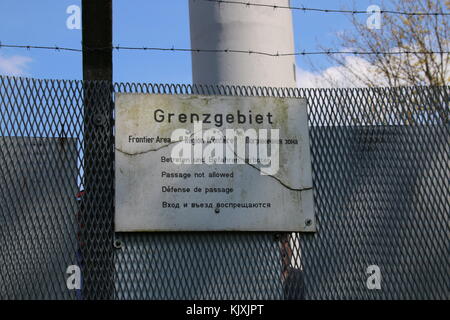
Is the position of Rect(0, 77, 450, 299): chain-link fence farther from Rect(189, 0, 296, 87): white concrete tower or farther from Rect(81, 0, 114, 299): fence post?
Rect(189, 0, 296, 87): white concrete tower

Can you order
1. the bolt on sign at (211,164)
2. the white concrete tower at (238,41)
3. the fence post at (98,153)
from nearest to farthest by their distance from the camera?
1. the fence post at (98,153)
2. the bolt on sign at (211,164)
3. the white concrete tower at (238,41)

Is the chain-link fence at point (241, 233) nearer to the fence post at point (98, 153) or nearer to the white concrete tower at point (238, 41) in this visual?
the fence post at point (98, 153)

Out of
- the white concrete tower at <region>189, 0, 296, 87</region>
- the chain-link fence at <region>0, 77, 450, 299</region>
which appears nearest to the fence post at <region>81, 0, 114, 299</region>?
the chain-link fence at <region>0, 77, 450, 299</region>

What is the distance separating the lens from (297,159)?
26.1ft

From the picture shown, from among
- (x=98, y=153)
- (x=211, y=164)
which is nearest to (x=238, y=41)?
(x=211, y=164)

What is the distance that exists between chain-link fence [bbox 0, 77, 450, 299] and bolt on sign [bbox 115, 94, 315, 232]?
0.47ft

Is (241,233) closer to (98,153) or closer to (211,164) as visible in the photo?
(211,164)

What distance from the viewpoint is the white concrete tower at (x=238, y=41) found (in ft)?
45.2

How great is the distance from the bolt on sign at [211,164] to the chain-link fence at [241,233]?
14 centimetres

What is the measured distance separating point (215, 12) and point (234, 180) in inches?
275

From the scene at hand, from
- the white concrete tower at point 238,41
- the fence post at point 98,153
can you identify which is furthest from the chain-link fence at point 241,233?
the white concrete tower at point 238,41

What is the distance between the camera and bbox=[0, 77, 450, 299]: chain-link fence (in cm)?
753

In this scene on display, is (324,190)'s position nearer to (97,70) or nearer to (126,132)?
(126,132)
